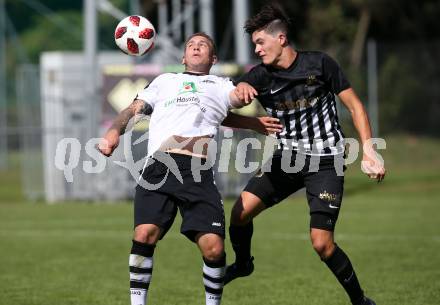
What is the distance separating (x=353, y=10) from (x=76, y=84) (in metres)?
18.5

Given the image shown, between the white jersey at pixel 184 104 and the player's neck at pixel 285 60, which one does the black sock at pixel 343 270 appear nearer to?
the white jersey at pixel 184 104

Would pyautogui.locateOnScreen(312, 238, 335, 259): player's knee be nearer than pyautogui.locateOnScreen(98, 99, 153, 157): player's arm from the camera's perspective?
No

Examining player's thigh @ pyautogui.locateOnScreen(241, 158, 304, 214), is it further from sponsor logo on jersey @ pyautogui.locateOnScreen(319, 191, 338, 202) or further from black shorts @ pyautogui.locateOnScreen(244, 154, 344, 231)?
sponsor logo on jersey @ pyautogui.locateOnScreen(319, 191, 338, 202)

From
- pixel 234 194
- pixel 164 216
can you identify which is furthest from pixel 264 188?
pixel 234 194

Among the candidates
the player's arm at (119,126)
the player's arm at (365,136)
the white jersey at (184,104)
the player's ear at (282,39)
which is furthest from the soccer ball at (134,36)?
the player's arm at (365,136)

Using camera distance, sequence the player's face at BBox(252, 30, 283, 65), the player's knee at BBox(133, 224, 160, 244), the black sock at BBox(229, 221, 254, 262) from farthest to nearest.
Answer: the black sock at BBox(229, 221, 254, 262), the player's face at BBox(252, 30, 283, 65), the player's knee at BBox(133, 224, 160, 244)

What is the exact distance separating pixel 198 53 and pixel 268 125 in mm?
794

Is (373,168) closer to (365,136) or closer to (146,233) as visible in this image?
(365,136)

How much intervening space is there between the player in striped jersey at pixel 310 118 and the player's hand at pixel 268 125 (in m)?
0.10

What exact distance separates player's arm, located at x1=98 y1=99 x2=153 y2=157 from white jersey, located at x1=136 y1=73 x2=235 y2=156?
5 cm

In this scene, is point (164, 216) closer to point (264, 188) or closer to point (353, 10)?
point (264, 188)

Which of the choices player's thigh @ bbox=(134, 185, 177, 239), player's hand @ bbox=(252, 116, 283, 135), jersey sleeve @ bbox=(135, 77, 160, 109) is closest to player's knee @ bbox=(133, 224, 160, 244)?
player's thigh @ bbox=(134, 185, 177, 239)

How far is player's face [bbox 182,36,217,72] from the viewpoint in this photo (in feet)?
24.2

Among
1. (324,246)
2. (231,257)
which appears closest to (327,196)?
(324,246)
